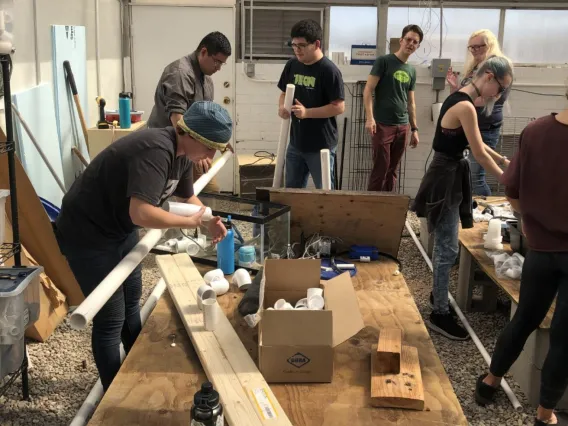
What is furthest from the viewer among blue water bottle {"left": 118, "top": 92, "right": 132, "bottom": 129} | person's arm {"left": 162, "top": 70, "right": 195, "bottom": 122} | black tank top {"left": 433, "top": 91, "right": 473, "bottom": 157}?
blue water bottle {"left": 118, "top": 92, "right": 132, "bottom": 129}

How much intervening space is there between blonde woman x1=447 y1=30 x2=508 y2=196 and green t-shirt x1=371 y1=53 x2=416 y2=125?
23.7 inches

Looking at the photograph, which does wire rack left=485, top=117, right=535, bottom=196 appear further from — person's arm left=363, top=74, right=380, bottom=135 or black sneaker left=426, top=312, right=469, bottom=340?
black sneaker left=426, top=312, right=469, bottom=340

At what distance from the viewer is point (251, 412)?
1.68 metres

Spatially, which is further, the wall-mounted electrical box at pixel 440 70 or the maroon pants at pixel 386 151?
the wall-mounted electrical box at pixel 440 70

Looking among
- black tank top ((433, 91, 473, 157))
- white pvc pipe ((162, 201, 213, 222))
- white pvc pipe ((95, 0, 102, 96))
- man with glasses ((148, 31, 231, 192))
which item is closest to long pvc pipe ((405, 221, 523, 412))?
black tank top ((433, 91, 473, 157))

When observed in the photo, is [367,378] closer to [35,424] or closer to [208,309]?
[208,309]

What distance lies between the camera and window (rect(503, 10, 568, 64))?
6496mm

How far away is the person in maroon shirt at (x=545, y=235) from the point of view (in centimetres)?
227

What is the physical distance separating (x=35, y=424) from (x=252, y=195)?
3.56 meters

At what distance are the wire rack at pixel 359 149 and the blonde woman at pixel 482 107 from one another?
4.63 ft

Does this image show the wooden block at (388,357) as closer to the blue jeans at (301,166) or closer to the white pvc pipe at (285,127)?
the white pvc pipe at (285,127)

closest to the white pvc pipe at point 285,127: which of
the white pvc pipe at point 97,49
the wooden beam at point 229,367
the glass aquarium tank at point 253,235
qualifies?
the glass aquarium tank at point 253,235

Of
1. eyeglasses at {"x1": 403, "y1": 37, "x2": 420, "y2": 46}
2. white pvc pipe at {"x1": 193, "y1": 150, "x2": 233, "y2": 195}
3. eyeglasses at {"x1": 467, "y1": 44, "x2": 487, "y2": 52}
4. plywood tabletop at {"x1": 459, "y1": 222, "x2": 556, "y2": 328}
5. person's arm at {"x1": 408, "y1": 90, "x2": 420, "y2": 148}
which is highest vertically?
eyeglasses at {"x1": 403, "y1": 37, "x2": 420, "y2": 46}

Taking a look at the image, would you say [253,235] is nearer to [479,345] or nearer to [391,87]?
[479,345]
